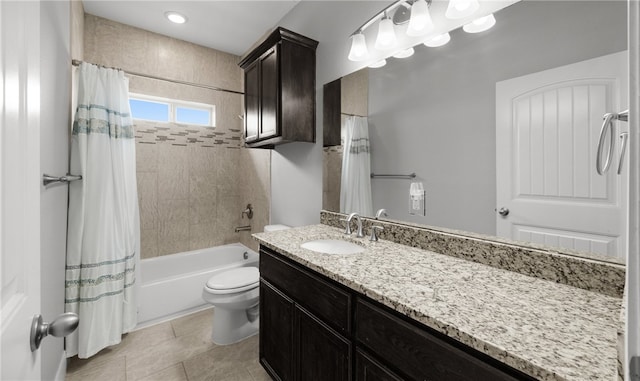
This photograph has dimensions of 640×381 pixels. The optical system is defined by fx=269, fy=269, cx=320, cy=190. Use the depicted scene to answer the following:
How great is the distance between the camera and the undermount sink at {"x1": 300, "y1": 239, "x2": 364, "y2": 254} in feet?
5.03

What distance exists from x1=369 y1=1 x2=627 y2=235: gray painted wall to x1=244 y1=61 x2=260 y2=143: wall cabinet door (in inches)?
39.8

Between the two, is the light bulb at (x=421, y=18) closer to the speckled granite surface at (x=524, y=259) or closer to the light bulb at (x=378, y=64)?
the light bulb at (x=378, y=64)

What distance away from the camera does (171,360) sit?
1.88m

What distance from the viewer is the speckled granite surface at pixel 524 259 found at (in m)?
0.87

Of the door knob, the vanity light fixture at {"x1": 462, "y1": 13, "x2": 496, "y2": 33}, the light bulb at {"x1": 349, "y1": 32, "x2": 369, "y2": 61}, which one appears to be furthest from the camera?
the light bulb at {"x1": 349, "y1": 32, "x2": 369, "y2": 61}

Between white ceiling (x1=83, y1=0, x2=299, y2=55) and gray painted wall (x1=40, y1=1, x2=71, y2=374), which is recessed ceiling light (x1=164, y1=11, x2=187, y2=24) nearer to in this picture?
white ceiling (x1=83, y1=0, x2=299, y2=55)

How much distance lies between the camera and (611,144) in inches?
32.4

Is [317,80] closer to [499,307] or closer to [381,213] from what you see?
[381,213]

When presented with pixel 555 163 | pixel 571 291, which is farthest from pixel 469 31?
pixel 571 291

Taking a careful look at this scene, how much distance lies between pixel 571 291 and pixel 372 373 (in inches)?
27.9

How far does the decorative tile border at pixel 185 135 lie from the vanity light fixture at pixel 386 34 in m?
2.34

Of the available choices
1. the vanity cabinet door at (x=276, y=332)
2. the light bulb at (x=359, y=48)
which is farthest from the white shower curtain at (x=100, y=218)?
the light bulb at (x=359, y=48)

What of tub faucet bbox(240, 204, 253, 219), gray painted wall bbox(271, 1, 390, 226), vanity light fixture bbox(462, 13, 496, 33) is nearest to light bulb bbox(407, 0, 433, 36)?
vanity light fixture bbox(462, 13, 496, 33)

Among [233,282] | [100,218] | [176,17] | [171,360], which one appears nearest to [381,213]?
[233,282]
